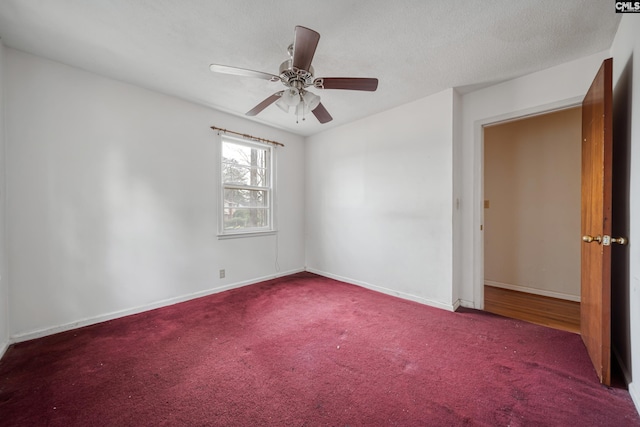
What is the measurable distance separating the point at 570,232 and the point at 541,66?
2.16 m

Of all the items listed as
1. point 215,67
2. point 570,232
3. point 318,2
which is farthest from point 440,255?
point 215,67

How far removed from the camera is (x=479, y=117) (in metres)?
2.88

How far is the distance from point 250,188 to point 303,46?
2.63 m

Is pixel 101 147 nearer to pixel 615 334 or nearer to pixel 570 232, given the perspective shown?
pixel 615 334

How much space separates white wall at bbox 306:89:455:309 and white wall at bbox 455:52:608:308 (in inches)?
9.8

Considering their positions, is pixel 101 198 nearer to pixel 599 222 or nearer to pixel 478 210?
pixel 478 210

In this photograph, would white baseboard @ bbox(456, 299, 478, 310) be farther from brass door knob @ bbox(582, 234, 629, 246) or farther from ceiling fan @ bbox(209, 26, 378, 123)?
ceiling fan @ bbox(209, 26, 378, 123)

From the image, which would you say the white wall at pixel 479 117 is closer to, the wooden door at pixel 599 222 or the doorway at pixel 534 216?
the doorway at pixel 534 216

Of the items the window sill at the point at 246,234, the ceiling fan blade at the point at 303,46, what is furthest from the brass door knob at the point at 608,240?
the window sill at the point at 246,234

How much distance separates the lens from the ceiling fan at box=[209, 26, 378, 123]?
1557 millimetres

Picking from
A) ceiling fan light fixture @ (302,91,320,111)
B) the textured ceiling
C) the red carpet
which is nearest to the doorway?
the textured ceiling

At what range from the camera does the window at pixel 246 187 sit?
3.67 m

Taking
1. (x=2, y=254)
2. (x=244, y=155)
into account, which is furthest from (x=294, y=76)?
(x=2, y=254)

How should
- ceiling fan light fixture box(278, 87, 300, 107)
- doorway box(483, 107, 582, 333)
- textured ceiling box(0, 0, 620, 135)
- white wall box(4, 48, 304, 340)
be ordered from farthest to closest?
doorway box(483, 107, 582, 333) → white wall box(4, 48, 304, 340) → ceiling fan light fixture box(278, 87, 300, 107) → textured ceiling box(0, 0, 620, 135)
